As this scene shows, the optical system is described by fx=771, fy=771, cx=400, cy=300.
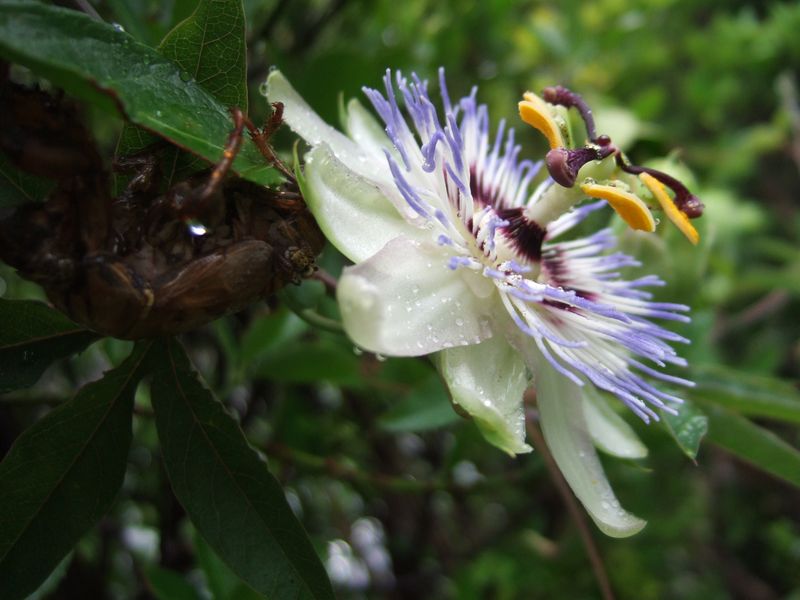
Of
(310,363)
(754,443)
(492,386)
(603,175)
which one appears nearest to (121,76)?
(492,386)

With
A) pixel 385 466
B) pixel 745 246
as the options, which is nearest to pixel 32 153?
pixel 385 466

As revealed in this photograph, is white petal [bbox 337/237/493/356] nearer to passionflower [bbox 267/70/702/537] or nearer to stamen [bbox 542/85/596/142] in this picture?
passionflower [bbox 267/70/702/537]

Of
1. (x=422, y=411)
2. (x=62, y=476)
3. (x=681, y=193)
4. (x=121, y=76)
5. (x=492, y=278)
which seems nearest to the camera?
(x=121, y=76)

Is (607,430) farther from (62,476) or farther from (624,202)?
(62,476)

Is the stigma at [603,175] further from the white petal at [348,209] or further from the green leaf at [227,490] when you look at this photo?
the green leaf at [227,490]

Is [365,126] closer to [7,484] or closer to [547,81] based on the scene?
[7,484]

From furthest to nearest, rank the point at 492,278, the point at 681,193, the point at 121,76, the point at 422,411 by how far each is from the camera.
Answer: the point at 422,411 < the point at 681,193 < the point at 492,278 < the point at 121,76

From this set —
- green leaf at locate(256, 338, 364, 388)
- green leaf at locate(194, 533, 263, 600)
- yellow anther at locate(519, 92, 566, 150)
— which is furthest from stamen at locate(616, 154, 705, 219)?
green leaf at locate(194, 533, 263, 600)
